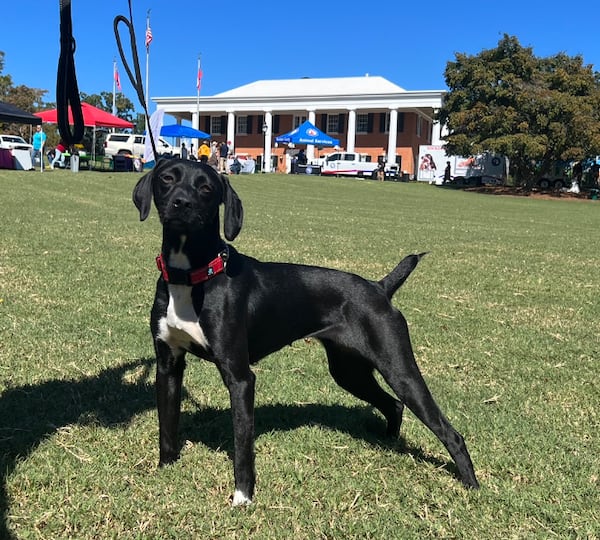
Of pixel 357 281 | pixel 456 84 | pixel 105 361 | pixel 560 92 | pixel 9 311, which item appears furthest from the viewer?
pixel 456 84

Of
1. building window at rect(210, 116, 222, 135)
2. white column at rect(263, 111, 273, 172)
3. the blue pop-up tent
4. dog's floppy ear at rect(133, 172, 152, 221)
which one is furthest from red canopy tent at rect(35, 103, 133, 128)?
building window at rect(210, 116, 222, 135)

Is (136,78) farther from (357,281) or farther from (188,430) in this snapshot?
(188,430)

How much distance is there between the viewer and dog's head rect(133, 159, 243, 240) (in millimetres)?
2596

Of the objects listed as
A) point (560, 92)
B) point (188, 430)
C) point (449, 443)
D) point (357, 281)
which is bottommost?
point (188, 430)

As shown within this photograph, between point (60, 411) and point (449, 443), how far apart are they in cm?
229

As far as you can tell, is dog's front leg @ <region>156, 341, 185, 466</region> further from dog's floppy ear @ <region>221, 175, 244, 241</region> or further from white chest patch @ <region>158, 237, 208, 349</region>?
dog's floppy ear @ <region>221, 175, 244, 241</region>

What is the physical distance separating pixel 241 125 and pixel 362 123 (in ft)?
44.7

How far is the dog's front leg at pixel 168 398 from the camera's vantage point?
2.98 meters

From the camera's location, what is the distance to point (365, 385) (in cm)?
354

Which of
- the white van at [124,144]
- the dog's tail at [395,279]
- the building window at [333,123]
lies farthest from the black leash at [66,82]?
the building window at [333,123]

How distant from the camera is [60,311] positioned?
18.1 feet

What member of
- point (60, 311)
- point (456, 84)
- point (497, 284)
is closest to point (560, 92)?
point (456, 84)

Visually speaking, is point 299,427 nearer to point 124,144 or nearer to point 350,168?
point 124,144

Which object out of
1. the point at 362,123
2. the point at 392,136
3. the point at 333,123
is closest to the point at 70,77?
the point at 392,136
